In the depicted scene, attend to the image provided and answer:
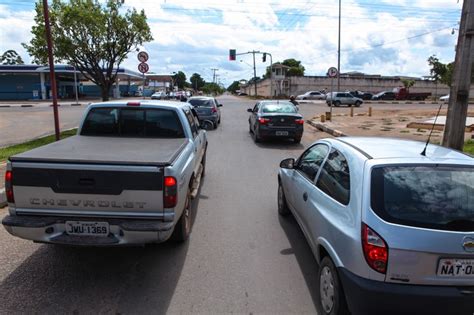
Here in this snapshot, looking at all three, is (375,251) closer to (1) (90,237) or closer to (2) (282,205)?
(1) (90,237)

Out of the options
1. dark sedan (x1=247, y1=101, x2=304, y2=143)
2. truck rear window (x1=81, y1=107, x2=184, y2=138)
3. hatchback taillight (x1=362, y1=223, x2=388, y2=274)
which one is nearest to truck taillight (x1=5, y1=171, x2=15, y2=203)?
truck rear window (x1=81, y1=107, x2=184, y2=138)

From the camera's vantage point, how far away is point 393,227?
290 centimetres

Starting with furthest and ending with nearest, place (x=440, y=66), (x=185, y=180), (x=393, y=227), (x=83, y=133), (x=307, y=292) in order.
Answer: (x=440, y=66) < (x=83, y=133) < (x=185, y=180) < (x=307, y=292) < (x=393, y=227)

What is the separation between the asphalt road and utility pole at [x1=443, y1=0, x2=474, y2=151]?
15.8 ft

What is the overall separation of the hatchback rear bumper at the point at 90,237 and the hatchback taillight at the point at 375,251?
1.93 meters

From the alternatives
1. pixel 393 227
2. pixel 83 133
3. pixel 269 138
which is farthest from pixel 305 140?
pixel 393 227

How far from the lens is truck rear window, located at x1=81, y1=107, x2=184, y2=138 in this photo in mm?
6031

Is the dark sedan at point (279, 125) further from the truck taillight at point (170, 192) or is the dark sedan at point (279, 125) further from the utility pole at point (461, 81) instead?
the truck taillight at point (170, 192)

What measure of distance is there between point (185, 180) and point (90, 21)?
11989 millimetres

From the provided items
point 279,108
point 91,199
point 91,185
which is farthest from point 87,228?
point 279,108

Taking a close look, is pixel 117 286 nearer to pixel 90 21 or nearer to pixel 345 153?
pixel 345 153

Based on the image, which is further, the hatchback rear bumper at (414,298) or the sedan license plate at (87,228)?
the sedan license plate at (87,228)

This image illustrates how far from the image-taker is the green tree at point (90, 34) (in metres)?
14.3

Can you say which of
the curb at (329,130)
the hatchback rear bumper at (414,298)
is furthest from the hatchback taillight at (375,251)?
the curb at (329,130)
